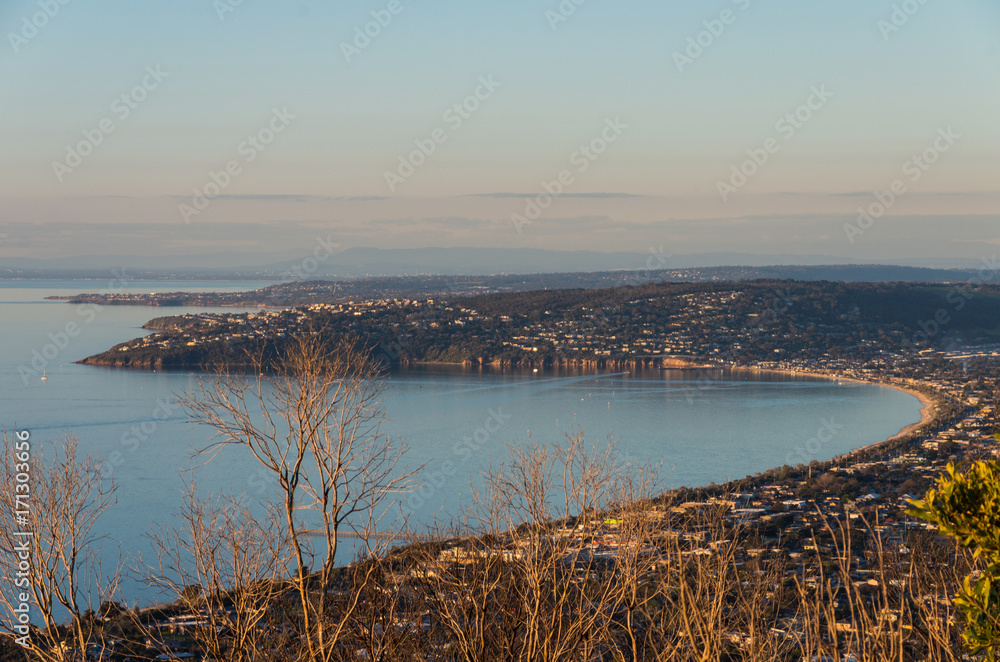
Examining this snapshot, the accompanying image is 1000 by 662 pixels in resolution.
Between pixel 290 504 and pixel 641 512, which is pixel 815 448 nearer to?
pixel 641 512

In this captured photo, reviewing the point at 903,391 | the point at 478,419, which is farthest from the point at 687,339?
the point at 478,419

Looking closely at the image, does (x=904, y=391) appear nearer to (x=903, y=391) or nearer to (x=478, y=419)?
(x=903, y=391)

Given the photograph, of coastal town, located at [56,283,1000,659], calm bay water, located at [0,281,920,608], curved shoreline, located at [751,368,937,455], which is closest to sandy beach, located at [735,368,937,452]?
curved shoreline, located at [751,368,937,455]

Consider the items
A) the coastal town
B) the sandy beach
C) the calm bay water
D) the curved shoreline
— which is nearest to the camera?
the calm bay water

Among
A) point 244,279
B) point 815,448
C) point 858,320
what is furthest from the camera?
point 244,279

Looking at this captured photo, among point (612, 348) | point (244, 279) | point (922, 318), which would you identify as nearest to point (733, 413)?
point (612, 348)

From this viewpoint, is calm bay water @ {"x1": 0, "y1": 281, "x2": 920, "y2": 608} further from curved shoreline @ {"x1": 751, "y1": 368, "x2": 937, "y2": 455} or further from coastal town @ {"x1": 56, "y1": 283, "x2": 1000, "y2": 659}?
coastal town @ {"x1": 56, "y1": 283, "x2": 1000, "y2": 659}

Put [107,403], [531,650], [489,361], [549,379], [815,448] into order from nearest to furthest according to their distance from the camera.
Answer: [531,650]
[815,448]
[107,403]
[549,379]
[489,361]

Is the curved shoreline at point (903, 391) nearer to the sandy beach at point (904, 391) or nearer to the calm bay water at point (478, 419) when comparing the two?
the sandy beach at point (904, 391)
